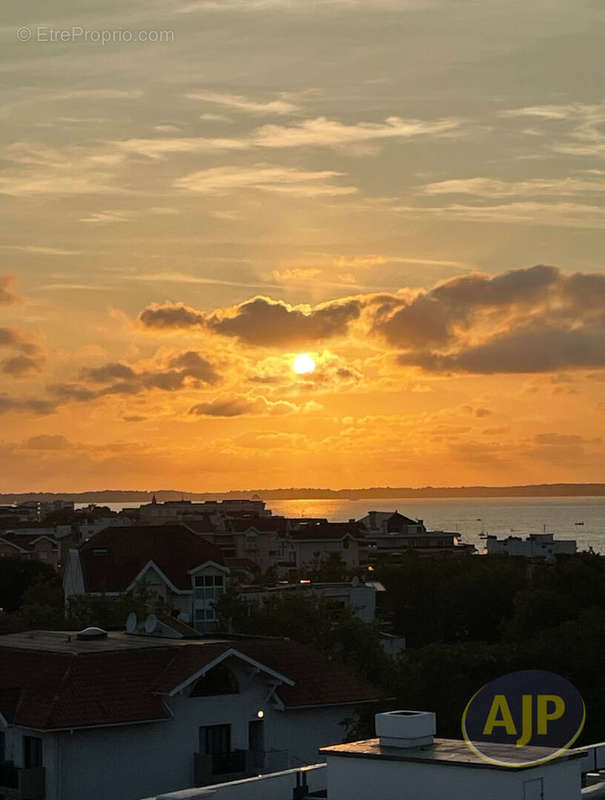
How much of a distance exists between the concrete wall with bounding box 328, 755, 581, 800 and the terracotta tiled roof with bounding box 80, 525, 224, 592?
75.6 m

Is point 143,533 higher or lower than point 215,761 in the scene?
higher

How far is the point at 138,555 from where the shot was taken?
9919 centimetres

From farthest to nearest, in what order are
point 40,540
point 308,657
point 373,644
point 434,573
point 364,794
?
point 40,540, point 434,573, point 373,644, point 308,657, point 364,794

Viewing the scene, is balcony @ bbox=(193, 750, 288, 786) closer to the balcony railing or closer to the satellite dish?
the balcony railing

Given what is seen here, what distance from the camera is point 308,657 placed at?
4181 centimetres

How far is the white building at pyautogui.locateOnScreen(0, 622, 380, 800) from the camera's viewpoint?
118 ft

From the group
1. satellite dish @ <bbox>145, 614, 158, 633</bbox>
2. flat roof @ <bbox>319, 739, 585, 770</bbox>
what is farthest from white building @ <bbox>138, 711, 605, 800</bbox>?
satellite dish @ <bbox>145, 614, 158, 633</bbox>

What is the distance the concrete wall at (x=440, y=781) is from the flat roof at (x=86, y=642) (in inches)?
694

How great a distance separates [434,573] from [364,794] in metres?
101

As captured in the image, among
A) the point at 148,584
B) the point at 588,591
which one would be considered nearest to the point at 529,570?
the point at 588,591

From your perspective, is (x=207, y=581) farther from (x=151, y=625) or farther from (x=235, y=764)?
(x=235, y=764)

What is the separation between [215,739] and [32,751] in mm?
5036

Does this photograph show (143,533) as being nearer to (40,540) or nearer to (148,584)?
(148,584)

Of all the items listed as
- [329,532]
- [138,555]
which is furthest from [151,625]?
[329,532]
